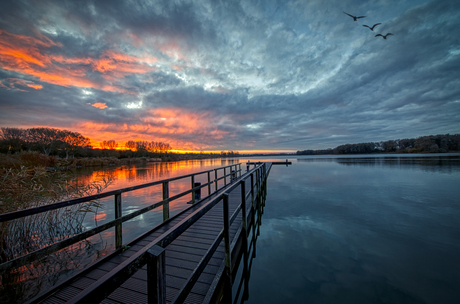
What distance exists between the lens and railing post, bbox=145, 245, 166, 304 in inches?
42.6

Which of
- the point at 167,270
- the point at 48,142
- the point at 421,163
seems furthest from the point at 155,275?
the point at 48,142

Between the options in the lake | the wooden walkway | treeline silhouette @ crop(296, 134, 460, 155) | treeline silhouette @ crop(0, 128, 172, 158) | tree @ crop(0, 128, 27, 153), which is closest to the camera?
the wooden walkway

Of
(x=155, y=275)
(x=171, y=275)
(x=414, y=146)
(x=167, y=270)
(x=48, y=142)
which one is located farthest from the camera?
(x=414, y=146)

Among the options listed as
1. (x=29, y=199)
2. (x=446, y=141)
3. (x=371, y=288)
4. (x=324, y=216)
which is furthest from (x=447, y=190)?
(x=446, y=141)

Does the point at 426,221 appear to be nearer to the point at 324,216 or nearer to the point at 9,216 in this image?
the point at 324,216

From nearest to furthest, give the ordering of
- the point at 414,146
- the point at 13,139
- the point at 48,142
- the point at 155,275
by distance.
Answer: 1. the point at 155,275
2. the point at 13,139
3. the point at 48,142
4. the point at 414,146

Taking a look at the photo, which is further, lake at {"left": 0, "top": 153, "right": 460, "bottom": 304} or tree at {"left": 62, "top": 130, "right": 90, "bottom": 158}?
tree at {"left": 62, "top": 130, "right": 90, "bottom": 158}

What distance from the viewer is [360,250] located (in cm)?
525

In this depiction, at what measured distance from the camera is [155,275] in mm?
1096

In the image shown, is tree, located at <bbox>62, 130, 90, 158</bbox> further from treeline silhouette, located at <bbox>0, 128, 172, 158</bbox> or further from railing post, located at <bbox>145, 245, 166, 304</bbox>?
railing post, located at <bbox>145, 245, 166, 304</bbox>

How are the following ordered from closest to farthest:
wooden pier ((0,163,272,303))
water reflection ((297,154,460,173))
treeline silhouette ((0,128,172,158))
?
wooden pier ((0,163,272,303)), water reflection ((297,154,460,173)), treeline silhouette ((0,128,172,158))

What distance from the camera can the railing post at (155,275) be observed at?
1.08 m

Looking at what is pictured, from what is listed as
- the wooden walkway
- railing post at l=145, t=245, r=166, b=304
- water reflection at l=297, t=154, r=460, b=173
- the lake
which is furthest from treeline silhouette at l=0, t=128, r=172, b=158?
water reflection at l=297, t=154, r=460, b=173

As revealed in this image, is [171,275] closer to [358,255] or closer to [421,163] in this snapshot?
[358,255]
